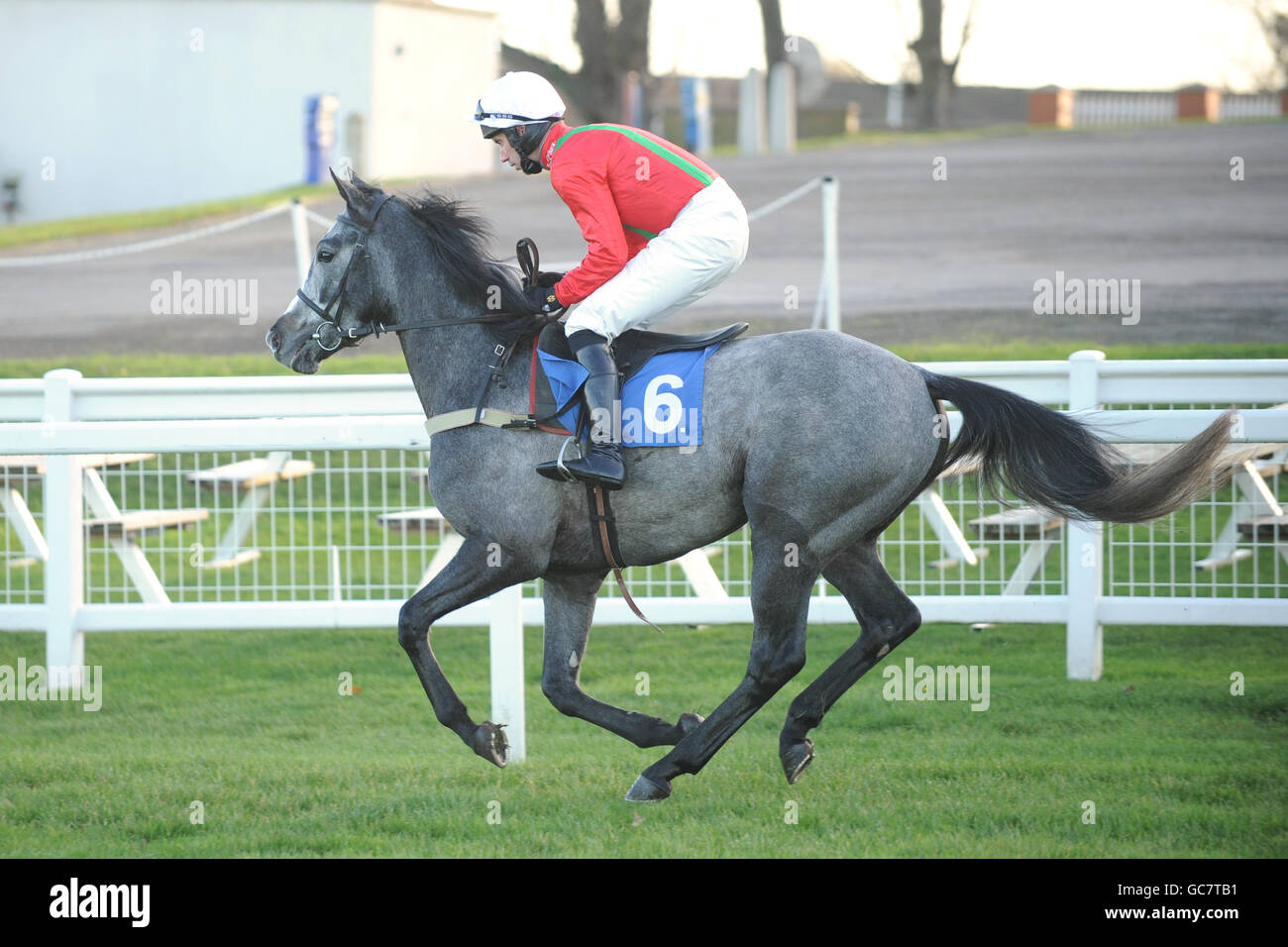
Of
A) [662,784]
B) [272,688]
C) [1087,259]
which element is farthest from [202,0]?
[662,784]

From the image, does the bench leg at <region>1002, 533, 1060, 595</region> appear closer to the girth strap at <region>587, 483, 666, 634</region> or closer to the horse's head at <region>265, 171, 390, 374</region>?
the girth strap at <region>587, 483, 666, 634</region>

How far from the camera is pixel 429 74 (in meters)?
24.7

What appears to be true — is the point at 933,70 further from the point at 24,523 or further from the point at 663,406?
the point at 663,406

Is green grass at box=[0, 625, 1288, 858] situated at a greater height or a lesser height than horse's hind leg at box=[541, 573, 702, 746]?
lesser

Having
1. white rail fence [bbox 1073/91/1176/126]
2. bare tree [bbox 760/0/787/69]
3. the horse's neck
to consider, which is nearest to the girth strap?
the horse's neck

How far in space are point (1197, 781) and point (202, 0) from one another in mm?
22392

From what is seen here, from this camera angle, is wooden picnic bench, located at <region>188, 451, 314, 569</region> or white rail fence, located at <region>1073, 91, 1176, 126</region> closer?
wooden picnic bench, located at <region>188, 451, 314, 569</region>

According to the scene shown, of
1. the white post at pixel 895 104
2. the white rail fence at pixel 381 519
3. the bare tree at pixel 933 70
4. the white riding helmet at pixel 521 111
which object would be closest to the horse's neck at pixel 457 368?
the white rail fence at pixel 381 519

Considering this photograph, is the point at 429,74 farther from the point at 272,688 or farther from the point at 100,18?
the point at 272,688

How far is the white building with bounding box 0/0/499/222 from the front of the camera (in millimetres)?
23359

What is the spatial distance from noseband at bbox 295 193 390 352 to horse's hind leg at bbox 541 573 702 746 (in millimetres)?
885

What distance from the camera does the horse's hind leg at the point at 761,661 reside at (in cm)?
412

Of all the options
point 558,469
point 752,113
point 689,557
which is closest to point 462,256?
point 558,469

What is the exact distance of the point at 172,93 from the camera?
76.8 feet
